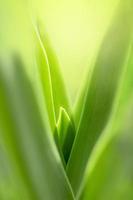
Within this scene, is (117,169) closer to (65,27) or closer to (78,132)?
(78,132)

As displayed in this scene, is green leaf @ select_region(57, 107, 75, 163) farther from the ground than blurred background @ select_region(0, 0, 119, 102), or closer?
closer

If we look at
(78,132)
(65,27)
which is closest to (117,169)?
(78,132)

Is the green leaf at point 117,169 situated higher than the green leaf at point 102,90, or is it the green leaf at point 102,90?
the green leaf at point 102,90

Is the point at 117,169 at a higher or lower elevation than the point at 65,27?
lower

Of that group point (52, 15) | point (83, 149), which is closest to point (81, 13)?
point (52, 15)
